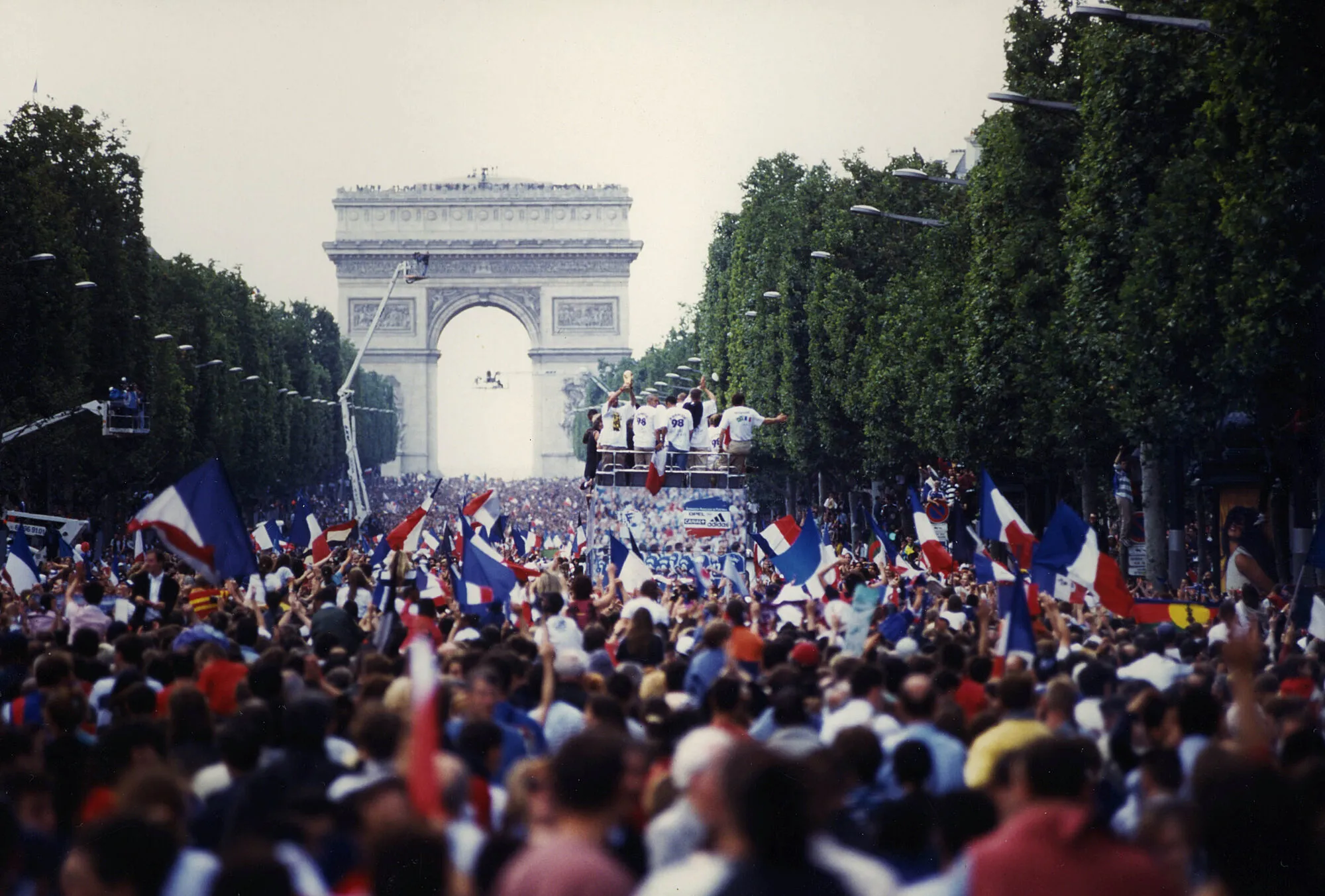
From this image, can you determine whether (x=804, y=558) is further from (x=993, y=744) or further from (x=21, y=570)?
(x=993, y=744)

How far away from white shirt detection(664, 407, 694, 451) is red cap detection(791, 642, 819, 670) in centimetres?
1731

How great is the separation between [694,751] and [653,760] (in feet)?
→ 1.39

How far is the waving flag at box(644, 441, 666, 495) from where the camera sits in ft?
94.1

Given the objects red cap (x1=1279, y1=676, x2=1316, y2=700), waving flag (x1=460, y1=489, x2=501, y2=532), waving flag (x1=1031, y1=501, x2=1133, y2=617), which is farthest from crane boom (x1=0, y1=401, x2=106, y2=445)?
red cap (x1=1279, y1=676, x2=1316, y2=700)

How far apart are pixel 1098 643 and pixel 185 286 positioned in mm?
55850

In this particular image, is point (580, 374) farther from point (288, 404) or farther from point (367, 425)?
point (288, 404)

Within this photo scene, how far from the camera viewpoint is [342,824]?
6.15m

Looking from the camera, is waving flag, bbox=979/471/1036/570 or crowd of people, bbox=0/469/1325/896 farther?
waving flag, bbox=979/471/1036/570

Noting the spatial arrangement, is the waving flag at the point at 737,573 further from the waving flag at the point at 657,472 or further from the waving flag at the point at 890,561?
the waving flag at the point at 657,472

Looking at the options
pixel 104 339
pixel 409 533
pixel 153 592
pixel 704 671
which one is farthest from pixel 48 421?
pixel 704 671

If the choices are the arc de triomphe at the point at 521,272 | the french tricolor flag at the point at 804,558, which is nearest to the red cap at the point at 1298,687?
the french tricolor flag at the point at 804,558

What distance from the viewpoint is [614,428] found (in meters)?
29.3

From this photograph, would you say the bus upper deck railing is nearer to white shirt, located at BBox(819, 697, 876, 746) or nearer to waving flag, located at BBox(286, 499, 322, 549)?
waving flag, located at BBox(286, 499, 322, 549)

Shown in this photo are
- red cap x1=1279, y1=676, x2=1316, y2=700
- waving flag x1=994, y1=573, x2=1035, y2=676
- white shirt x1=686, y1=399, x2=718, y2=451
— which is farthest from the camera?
white shirt x1=686, y1=399, x2=718, y2=451
